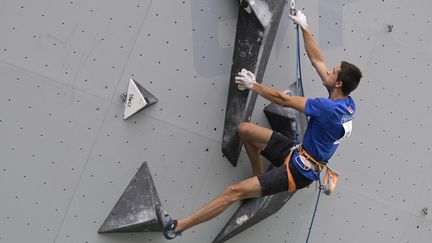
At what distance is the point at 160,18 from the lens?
345cm

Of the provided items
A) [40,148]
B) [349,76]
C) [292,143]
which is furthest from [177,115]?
[349,76]

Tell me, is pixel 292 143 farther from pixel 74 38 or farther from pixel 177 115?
pixel 74 38

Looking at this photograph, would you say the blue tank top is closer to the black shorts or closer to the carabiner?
the black shorts

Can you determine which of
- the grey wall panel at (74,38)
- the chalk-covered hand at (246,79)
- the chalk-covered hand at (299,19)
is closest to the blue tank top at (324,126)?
the chalk-covered hand at (246,79)

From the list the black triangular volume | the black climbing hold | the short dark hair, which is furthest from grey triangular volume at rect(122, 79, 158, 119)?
the short dark hair

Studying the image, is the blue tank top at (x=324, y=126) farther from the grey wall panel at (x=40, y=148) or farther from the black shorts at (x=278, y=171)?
the grey wall panel at (x=40, y=148)

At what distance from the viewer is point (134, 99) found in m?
3.42

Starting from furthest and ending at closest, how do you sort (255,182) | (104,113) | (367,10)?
(367,10) < (104,113) < (255,182)

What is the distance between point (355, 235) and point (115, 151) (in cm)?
161

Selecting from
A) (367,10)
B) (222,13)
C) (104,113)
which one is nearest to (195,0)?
(222,13)

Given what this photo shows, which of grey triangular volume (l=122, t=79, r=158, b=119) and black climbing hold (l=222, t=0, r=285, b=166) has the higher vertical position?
black climbing hold (l=222, t=0, r=285, b=166)

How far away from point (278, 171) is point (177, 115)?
695mm

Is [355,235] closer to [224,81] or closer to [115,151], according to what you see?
[224,81]

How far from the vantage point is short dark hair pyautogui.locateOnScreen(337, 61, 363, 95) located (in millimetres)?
3051
